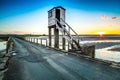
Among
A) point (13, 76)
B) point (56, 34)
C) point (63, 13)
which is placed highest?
point (63, 13)

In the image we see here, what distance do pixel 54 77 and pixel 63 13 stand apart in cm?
1512

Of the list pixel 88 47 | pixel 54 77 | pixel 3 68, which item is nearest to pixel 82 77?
pixel 54 77

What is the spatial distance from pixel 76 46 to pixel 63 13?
777 cm

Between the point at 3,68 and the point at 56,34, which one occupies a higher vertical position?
the point at 56,34

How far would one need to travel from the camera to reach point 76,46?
1338 cm

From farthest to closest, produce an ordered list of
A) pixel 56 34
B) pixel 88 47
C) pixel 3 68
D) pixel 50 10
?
1. pixel 50 10
2. pixel 56 34
3. pixel 88 47
4. pixel 3 68

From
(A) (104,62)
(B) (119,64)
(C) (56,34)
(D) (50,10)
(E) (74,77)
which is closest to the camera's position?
(E) (74,77)

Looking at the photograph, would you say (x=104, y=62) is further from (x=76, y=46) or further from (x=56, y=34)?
(x=56, y=34)

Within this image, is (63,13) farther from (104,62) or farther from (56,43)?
(104,62)

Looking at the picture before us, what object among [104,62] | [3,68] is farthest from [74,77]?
[3,68]

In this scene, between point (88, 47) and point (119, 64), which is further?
point (88, 47)

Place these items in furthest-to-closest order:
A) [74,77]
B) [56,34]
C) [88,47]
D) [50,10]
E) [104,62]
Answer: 1. [50,10]
2. [56,34]
3. [88,47]
4. [104,62]
5. [74,77]

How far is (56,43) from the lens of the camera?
18766mm

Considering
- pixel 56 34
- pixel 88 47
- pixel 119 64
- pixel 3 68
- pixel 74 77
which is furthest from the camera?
pixel 56 34
